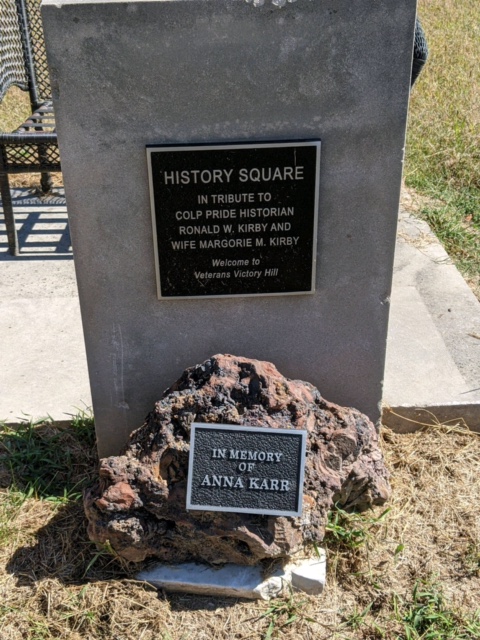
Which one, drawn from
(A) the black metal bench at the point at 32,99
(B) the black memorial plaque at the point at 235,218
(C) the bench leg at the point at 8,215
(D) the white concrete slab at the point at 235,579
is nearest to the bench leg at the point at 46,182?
(A) the black metal bench at the point at 32,99

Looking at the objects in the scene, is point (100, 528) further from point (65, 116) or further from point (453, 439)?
point (453, 439)

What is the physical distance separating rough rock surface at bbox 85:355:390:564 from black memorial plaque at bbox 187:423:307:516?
0.04 meters

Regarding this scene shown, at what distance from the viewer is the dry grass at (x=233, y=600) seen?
2.16 metres

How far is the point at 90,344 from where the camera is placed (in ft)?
8.36

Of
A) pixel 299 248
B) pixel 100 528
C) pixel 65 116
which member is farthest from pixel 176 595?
pixel 65 116

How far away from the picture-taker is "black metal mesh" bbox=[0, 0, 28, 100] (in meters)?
4.60

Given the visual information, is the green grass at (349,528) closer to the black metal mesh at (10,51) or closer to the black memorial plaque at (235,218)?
the black memorial plaque at (235,218)

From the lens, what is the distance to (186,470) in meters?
2.23

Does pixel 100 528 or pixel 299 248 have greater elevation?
pixel 299 248

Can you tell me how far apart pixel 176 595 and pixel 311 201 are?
134 centimetres

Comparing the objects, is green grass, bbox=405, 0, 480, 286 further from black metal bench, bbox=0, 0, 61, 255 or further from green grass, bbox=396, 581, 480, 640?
black metal bench, bbox=0, 0, 61, 255

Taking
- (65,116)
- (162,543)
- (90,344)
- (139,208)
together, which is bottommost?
(162,543)

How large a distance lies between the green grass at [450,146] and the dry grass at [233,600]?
2.06 meters

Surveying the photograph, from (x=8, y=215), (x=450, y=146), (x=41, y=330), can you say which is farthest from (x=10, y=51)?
(x=450, y=146)
